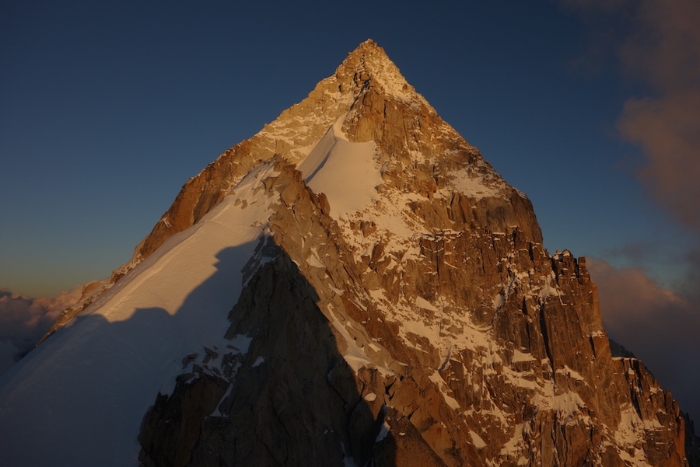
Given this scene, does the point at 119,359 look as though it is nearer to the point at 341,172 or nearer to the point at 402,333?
the point at 402,333

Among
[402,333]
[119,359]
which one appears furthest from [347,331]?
[119,359]

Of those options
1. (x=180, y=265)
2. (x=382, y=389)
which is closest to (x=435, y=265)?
(x=382, y=389)

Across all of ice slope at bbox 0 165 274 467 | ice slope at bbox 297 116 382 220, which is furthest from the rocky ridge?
ice slope at bbox 0 165 274 467

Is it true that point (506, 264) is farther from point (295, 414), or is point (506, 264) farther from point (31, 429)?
point (31, 429)

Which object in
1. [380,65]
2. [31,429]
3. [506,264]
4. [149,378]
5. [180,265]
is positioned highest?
[380,65]

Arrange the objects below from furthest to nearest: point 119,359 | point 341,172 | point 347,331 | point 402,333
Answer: point 341,172, point 402,333, point 347,331, point 119,359
